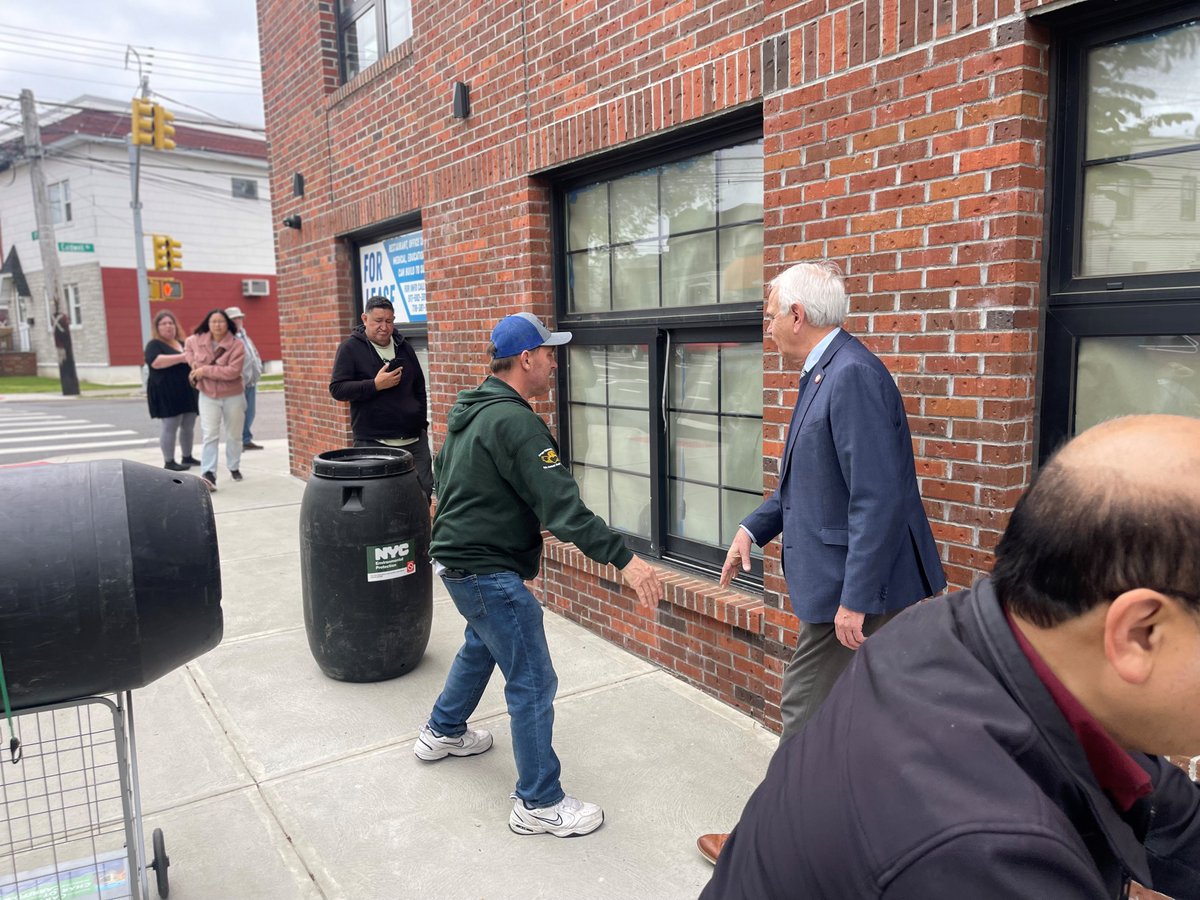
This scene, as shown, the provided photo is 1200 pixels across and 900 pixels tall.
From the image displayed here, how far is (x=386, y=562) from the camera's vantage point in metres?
4.25

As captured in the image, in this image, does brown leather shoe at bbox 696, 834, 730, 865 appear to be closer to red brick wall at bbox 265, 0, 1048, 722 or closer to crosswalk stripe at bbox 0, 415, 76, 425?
red brick wall at bbox 265, 0, 1048, 722

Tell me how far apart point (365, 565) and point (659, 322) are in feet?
6.23

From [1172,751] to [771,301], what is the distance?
2.05 metres

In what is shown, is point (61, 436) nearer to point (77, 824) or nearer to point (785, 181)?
point (77, 824)

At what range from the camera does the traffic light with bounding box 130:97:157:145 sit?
17.4 m

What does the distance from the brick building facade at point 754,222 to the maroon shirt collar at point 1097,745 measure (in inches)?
78.9

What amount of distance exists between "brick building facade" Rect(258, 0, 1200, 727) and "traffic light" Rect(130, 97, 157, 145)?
12.9 m

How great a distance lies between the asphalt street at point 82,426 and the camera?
13.1 m

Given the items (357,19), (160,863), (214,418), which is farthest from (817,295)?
(214,418)

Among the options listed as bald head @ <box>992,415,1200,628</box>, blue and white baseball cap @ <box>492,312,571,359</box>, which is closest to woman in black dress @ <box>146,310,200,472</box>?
blue and white baseball cap @ <box>492,312,571,359</box>

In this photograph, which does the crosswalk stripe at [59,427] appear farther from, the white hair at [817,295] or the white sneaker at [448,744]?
the white hair at [817,295]

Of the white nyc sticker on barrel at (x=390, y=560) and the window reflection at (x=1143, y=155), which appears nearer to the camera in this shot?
the window reflection at (x=1143, y=155)

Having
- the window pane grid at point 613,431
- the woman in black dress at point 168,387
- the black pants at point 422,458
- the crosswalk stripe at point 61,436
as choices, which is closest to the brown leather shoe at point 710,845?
the window pane grid at point 613,431

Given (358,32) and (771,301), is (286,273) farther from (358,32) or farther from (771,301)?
(771,301)
